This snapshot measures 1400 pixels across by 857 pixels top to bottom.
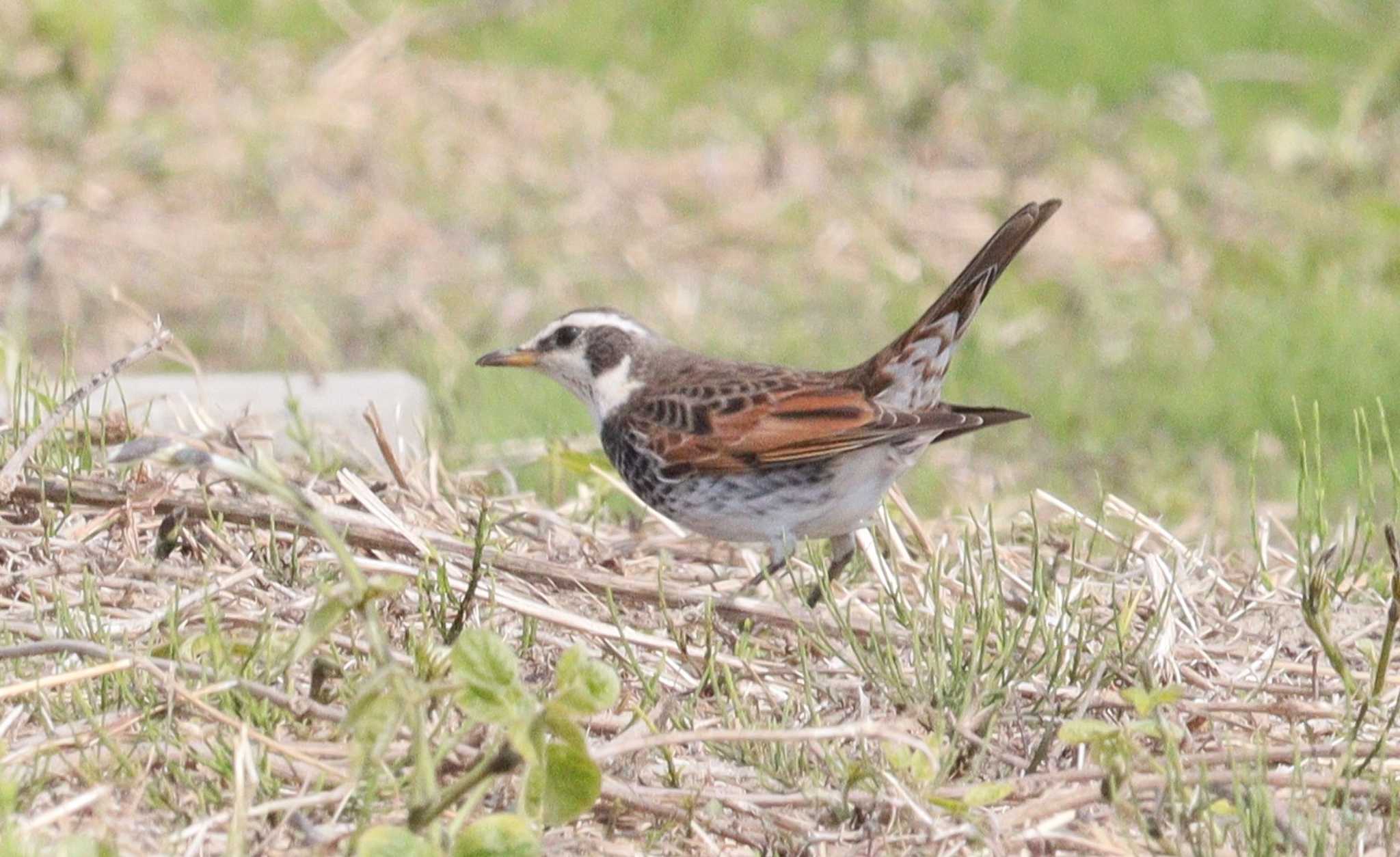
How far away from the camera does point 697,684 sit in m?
4.95

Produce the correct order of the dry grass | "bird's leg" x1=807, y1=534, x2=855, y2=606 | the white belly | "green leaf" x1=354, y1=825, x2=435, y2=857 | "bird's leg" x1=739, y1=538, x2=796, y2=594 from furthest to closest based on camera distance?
the white belly
"bird's leg" x1=739, y1=538, x2=796, y2=594
"bird's leg" x1=807, y1=534, x2=855, y2=606
the dry grass
"green leaf" x1=354, y1=825, x2=435, y2=857

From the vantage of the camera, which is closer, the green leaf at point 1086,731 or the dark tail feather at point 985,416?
the green leaf at point 1086,731

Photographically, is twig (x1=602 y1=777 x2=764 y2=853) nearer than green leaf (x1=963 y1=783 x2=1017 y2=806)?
No

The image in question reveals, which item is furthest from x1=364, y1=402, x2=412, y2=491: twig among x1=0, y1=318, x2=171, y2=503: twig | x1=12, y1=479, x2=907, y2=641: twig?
x1=0, y1=318, x2=171, y2=503: twig

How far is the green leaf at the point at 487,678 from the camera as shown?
3.91 meters

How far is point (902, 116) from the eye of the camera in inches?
571

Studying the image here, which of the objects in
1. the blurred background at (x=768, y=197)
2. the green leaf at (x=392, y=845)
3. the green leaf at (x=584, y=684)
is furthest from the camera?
the blurred background at (x=768, y=197)

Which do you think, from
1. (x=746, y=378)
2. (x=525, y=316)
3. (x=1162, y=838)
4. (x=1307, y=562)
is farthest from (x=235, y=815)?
(x=525, y=316)

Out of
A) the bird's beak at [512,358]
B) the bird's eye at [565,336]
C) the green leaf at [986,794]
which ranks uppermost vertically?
the bird's eye at [565,336]

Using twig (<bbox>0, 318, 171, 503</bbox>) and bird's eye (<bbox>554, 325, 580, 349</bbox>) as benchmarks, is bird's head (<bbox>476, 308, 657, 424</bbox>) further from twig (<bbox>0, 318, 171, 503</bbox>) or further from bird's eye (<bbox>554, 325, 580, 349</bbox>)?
twig (<bbox>0, 318, 171, 503</bbox>)

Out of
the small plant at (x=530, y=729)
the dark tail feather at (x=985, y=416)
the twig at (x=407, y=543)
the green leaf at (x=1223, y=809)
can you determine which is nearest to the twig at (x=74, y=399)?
the twig at (x=407, y=543)

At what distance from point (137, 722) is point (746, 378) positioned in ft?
9.56

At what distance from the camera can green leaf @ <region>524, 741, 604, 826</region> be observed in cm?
391

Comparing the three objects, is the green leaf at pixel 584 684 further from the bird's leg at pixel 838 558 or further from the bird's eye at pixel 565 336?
the bird's eye at pixel 565 336
